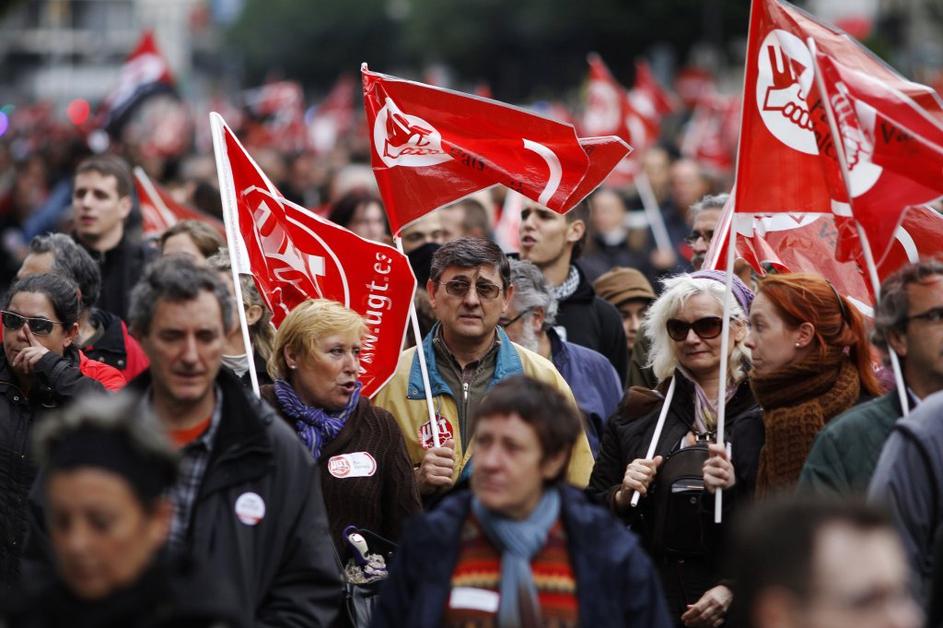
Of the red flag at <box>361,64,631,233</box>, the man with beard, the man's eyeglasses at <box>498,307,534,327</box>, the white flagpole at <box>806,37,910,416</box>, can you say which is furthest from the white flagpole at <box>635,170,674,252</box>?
the white flagpole at <box>806,37,910,416</box>

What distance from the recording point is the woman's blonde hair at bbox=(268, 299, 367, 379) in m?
6.49

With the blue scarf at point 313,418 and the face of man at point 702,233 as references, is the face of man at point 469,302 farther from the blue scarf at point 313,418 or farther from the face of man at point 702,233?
the face of man at point 702,233

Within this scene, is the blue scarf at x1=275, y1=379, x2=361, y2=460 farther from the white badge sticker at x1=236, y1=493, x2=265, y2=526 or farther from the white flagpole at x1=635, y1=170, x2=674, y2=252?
the white flagpole at x1=635, y1=170, x2=674, y2=252

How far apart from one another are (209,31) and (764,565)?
434 feet

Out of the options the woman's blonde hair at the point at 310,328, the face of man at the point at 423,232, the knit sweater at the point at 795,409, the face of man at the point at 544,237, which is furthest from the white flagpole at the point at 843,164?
the face of man at the point at 423,232

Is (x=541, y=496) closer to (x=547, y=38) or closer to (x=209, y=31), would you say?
(x=547, y=38)

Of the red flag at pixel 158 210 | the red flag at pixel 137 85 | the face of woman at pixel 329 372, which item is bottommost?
the face of woman at pixel 329 372

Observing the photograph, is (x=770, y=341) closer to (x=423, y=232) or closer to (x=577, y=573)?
(x=577, y=573)

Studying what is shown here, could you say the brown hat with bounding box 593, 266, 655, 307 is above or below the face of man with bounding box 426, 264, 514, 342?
above

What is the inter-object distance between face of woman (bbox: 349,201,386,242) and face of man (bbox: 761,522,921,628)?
670cm

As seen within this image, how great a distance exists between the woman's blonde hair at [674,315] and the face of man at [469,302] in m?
0.68

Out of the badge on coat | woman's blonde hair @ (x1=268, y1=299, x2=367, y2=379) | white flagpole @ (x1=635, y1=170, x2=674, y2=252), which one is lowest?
the badge on coat

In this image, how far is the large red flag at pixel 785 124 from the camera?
251 inches

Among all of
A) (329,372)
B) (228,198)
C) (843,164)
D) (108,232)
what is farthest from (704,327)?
(108,232)
